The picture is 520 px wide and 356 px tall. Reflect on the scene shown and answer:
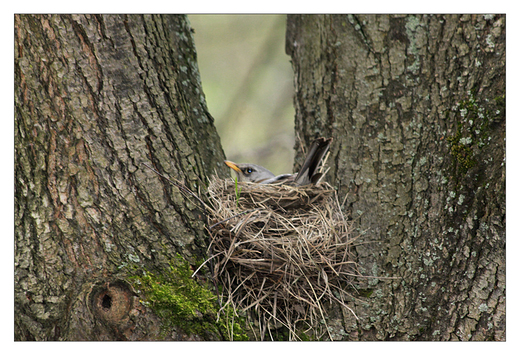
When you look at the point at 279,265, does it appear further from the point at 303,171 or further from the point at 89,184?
the point at 89,184

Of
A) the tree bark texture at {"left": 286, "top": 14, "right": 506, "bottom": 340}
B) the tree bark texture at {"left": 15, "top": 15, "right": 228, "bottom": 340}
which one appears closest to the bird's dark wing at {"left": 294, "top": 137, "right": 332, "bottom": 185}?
the tree bark texture at {"left": 286, "top": 14, "right": 506, "bottom": 340}

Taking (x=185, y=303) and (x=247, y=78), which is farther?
(x=247, y=78)

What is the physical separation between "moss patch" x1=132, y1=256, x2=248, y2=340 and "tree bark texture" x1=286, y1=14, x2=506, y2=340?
2.46ft

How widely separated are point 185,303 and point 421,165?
172 centimetres

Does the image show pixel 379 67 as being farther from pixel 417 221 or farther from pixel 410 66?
pixel 417 221

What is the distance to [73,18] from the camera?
7.41 feet

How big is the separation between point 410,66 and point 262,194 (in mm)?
1406

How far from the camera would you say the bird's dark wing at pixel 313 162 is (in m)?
2.76

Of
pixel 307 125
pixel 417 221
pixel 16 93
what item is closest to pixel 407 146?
pixel 417 221

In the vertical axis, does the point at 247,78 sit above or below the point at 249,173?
above

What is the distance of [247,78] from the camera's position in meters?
6.13

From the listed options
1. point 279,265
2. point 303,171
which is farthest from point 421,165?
point 279,265

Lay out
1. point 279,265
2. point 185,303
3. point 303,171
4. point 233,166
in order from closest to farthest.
A: point 185,303 → point 279,265 → point 303,171 → point 233,166

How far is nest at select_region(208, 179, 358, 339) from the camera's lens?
2.42 metres
